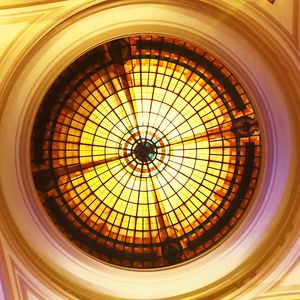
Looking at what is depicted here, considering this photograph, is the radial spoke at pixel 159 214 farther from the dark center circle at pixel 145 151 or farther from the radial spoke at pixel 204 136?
the radial spoke at pixel 204 136

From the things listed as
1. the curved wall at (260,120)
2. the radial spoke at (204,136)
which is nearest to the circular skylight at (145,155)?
the radial spoke at (204,136)

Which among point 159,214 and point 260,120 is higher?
point 260,120

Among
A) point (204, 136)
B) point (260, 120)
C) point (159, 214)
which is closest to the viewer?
point (260, 120)

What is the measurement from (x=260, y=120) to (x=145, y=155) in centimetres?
241

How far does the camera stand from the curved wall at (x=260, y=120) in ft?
21.2

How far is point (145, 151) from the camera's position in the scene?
8.30m

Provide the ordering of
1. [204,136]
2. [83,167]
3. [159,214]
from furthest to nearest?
[159,214]
[83,167]
[204,136]

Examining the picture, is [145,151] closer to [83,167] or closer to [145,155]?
[145,155]

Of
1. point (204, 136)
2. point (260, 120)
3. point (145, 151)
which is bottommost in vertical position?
point (260, 120)

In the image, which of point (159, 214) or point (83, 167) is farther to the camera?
point (159, 214)

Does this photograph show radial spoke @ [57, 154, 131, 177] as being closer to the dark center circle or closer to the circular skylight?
the circular skylight

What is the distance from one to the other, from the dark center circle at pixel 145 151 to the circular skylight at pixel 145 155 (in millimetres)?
20

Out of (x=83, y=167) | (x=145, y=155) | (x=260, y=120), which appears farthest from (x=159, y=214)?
(x=260, y=120)

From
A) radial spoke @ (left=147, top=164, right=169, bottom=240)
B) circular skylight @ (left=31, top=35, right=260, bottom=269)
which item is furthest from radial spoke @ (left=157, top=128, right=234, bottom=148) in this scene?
radial spoke @ (left=147, top=164, right=169, bottom=240)
